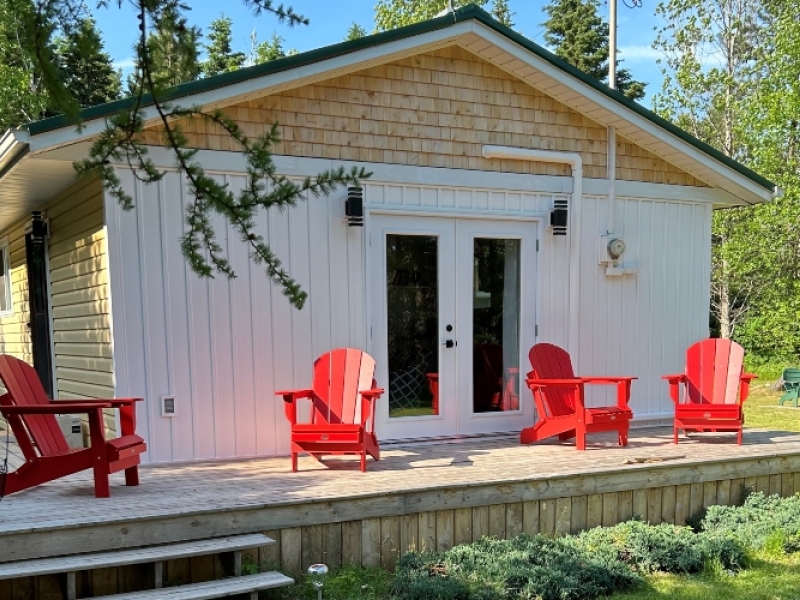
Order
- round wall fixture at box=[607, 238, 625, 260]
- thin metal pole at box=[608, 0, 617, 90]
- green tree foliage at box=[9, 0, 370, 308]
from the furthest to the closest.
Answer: thin metal pole at box=[608, 0, 617, 90] → round wall fixture at box=[607, 238, 625, 260] → green tree foliage at box=[9, 0, 370, 308]

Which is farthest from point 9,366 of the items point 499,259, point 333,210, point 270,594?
point 499,259

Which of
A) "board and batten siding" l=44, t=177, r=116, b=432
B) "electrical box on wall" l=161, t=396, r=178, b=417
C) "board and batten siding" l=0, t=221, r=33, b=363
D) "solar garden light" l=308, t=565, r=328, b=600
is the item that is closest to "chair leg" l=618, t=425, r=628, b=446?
"solar garden light" l=308, t=565, r=328, b=600

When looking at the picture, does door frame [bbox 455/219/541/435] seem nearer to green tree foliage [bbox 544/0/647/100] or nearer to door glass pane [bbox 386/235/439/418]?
door glass pane [bbox 386/235/439/418]

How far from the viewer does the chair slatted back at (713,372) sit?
5582 millimetres

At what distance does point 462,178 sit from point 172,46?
362 centimetres

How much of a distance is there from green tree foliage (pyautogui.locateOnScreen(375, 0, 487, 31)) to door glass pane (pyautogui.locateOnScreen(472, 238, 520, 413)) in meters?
14.3

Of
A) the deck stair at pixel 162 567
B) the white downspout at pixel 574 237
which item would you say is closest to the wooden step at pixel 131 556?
the deck stair at pixel 162 567

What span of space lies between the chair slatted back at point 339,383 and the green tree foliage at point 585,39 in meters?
19.7

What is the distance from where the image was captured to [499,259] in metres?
5.82

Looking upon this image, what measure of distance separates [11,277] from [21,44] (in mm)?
7229

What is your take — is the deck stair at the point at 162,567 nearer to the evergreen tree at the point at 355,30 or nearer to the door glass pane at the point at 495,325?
the door glass pane at the point at 495,325

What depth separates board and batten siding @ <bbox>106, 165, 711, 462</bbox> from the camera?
183 inches

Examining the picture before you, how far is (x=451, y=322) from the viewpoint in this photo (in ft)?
18.4

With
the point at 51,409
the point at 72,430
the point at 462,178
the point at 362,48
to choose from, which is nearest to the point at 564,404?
the point at 462,178
